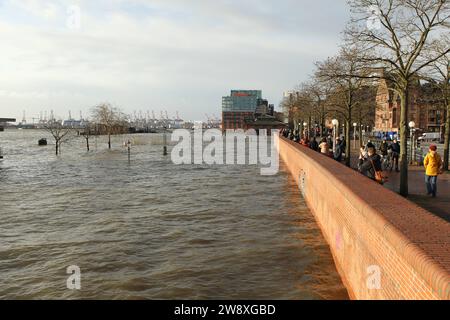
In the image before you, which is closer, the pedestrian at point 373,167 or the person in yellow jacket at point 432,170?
the pedestrian at point 373,167

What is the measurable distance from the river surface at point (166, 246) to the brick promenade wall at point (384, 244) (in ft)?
3.14

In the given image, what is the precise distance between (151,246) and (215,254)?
1.91 metres

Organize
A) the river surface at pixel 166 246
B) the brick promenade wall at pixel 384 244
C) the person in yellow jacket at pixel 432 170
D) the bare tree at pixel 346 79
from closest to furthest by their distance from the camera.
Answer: the brick promenade wall at pixel 384 244 < the river surface at pixel 166 246 < the person in yellow jacket at pixel 432 170 < the bare tree at pixel 346 79

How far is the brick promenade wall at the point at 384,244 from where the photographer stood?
440cm

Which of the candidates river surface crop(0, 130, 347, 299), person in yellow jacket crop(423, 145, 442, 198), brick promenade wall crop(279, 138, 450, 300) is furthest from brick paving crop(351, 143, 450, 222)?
river surface crop(0, 130, 347, 299)

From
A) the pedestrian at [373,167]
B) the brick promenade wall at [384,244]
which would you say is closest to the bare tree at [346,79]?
the pedestrian at [373,167]

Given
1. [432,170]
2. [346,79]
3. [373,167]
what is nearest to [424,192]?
[432,170]

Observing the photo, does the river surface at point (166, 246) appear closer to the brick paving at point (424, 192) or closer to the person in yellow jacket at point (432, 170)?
the brick paving at point (424, 192)

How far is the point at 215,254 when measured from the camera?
11070 mm

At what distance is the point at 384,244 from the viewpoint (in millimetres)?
5625

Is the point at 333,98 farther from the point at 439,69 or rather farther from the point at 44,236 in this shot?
the point at 44,236

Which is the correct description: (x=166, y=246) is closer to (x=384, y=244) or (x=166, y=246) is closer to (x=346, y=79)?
(x=384, y=244)

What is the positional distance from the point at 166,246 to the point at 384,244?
24.0 ft
